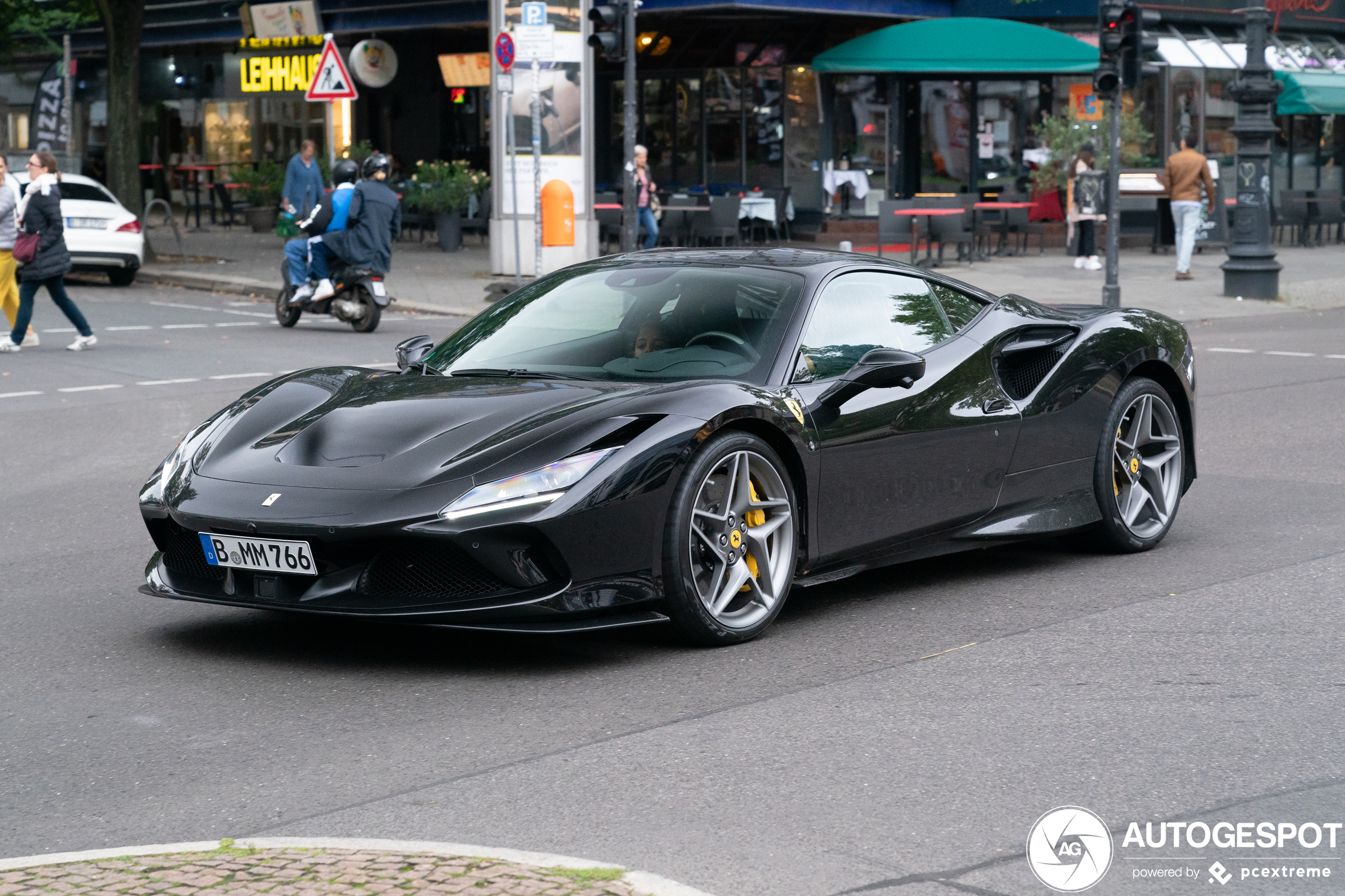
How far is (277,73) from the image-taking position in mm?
40812

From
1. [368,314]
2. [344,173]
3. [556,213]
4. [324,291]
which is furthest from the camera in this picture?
[556,213]

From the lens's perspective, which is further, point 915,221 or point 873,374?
point 915,221

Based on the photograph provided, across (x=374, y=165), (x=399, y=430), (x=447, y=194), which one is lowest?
(x=399, y=430)

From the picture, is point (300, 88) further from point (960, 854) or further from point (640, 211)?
point (960, 854)

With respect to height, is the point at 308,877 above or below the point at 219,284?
below

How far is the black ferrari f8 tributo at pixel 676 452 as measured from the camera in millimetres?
5145

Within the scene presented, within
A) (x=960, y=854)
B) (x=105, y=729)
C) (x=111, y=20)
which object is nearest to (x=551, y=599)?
(x=105, y=729)

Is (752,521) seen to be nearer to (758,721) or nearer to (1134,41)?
(758,721)

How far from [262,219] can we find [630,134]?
1565 cm

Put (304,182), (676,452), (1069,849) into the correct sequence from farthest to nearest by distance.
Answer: (304,182) < (676,452) < (1069,849)

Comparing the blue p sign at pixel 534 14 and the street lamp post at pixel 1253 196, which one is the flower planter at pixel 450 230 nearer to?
the blue p sign at pixel 534 14

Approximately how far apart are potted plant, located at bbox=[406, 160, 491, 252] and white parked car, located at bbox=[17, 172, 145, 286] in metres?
6.68

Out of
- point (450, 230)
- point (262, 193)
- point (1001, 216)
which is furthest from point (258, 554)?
point (262, 193)

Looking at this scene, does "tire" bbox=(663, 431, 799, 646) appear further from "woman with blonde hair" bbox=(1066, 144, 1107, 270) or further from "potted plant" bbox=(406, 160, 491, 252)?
"potted plant" bbox=(406, 160, 491, 252)
